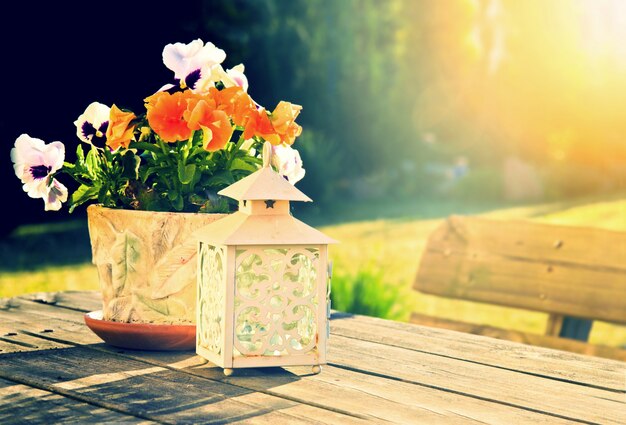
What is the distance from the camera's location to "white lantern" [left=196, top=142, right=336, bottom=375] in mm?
1423

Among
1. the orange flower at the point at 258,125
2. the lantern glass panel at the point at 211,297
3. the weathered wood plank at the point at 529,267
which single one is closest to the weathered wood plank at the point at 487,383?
the lantern glass panel at the point at 211,297

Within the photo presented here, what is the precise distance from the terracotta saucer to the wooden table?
0.02 meters

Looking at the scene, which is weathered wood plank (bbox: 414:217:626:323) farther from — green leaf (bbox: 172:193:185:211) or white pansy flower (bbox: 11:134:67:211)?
white pansy flower (bbox: 11:134:67:211)

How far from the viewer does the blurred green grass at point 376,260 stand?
153 inches

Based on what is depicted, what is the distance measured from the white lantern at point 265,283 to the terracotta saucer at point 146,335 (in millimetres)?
119


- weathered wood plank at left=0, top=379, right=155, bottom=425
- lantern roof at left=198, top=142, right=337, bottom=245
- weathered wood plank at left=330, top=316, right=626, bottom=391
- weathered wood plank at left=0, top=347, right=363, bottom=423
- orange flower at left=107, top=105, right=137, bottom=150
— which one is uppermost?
orange flower at left=107, top=105, right=137, bottom=150

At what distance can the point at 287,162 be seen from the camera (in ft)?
5.79

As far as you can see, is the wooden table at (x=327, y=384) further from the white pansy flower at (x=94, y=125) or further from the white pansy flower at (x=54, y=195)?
the white pansy flower at (x=94, y=125)

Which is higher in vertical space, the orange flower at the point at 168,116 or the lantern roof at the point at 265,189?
the orange flower at the point at 168,116

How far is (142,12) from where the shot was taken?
6496 mm

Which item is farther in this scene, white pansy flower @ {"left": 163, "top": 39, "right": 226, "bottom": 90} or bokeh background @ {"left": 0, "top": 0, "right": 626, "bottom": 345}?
bokeh background @ {"left": 0, "top": 0, "right": 626, "bottom": 345}

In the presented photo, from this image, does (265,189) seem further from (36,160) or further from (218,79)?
(36,160)

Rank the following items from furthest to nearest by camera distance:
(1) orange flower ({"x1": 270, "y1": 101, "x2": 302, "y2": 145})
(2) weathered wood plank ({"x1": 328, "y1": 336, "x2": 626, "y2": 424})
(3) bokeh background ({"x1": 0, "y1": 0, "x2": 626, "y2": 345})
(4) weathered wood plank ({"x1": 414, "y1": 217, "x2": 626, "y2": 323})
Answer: (3) bokeh background ({"x1": 0, "y1": 0, "x2": 626, "y2": 345})
(4) weathered wood plank ({"x1": 414, "y1": 217, "x2": 626, "y2": 323})
(1) orange flower ({"x1": 270, "y1": 101, "x2": 302, "y2": 145})
(2) weathered wood plank ({"x1": 328, "y1": 336, "x2": 626, "y2": 424})

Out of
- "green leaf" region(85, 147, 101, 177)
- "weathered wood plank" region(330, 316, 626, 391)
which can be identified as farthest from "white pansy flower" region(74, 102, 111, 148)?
"weathered wood plank" region(330, 316, 626, 391)
